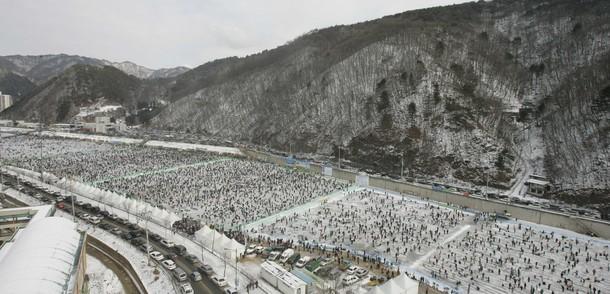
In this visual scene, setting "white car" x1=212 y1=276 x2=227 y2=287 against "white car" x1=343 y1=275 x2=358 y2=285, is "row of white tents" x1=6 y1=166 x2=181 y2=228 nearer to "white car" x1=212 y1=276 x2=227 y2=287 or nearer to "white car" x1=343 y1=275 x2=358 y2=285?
"white car" x1=212 y1=276 x2=227 y2=287

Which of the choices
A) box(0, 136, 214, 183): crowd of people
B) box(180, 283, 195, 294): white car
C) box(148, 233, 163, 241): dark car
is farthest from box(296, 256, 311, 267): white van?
box(0, 136, 214, 183): crowd of people

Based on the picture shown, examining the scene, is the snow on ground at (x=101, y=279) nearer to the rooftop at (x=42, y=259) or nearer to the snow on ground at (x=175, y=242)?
the snow on ground at (x=175, y=242)

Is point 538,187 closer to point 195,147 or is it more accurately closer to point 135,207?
point 135,207

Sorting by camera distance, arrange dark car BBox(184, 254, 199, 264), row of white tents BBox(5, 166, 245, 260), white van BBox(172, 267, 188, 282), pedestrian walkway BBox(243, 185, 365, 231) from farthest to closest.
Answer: pedestrian walkway BBox(243, 185, 365, 231)
row of white tents BBox(5, 166, 245, 260)
dark car BBox(184, 254, 199, 264)
white van BBox(172, 267, 188, 282)

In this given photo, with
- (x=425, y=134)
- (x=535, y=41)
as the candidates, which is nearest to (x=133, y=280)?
(x=425, y=134)

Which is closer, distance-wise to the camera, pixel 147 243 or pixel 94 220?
pixel 147 243

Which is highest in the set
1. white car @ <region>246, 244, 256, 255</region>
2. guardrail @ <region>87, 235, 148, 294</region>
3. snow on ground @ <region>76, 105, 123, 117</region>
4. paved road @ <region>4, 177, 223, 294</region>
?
snow on ground @ <region>76, 105, 123, 117</region>

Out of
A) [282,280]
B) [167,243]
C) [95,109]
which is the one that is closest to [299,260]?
[282,280]
